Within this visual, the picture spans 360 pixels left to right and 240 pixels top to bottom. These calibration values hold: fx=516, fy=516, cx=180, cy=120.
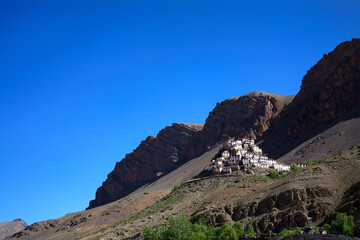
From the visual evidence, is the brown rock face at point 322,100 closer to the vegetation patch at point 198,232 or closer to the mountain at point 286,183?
the mountain at point 286,183

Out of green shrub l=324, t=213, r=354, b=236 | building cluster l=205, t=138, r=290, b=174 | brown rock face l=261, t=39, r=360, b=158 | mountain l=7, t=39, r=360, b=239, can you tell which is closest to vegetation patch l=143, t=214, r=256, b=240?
mountain l=7, t=39, r=360, b=239

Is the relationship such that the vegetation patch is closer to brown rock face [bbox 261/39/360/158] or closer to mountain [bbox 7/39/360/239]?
mountain [bbox 7/39/360/239]

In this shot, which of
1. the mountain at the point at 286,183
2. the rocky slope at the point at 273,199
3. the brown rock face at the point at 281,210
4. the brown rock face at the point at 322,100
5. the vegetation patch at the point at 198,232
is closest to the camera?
the vegetation patch at the point at 198,232

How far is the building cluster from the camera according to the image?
339 ft

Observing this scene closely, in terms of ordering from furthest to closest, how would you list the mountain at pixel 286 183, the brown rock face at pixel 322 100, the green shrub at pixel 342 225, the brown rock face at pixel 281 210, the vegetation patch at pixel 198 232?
the brown rock face at pixel 322 100 → the mountain at pixel 286 183 → the brown rock face at pixel 281 210 → the vegetation patch at pixel 198 232 → the green shrub at pixel 342 225

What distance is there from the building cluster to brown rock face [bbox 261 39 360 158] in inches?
1485

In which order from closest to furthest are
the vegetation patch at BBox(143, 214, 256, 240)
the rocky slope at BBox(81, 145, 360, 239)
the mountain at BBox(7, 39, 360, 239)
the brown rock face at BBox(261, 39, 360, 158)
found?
1. the vegetation patch at BBox(143, 214, 256, 240)
2. the rocky slope at BBox(81, 145, 360, 239)
3. the mountain at BBox(7, 39, 360, 239)
4. the brown rock face at BBox(261, 39, 360, 158)

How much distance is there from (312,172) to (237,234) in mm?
20820

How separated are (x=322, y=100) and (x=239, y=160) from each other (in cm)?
6940

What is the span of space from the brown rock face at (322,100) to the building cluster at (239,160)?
37.7 metres

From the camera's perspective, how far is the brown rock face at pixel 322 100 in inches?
6171

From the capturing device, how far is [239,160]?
107 m

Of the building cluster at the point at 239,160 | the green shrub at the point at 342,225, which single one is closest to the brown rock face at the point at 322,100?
the building cluster at the point at 239,160

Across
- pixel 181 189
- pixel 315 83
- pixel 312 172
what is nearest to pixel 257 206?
pixel 312 172
